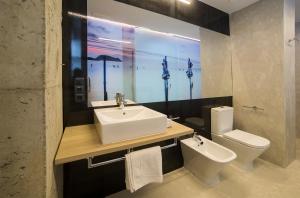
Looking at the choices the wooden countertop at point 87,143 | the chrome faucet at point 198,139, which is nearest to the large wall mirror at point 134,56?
the wooden countertop at point 87,143

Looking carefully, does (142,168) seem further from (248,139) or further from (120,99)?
(248,139)

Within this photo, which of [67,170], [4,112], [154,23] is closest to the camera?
[4,112]

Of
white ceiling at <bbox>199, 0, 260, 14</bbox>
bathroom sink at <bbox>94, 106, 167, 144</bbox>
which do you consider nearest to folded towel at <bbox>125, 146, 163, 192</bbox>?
bathroom sink at <bbox>94, 106, 167, 144</bbox>

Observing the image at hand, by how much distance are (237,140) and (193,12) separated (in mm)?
1897

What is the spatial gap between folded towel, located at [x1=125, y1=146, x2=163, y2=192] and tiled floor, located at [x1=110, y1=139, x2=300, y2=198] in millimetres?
496

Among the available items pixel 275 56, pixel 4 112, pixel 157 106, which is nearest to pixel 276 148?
pixel 275 56

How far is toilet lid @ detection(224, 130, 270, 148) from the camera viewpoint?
1903 millimetres

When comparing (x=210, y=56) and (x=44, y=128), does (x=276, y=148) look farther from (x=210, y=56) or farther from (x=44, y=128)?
(x=44, y=128)

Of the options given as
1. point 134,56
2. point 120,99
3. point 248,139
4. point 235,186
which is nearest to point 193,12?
point 134,56

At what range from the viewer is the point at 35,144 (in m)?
0.69

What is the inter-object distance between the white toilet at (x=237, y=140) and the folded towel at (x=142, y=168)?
1241 mm

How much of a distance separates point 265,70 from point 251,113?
69cm

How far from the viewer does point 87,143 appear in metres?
1.06

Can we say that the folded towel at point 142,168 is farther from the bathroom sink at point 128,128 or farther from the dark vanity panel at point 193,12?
the dark vanity panel at point 193,12
